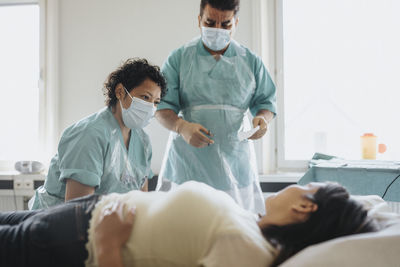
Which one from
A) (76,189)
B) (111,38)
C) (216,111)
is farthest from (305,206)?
(111,38)

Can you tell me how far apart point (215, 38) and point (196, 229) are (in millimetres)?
1018

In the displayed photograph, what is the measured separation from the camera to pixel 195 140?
58.6 inches

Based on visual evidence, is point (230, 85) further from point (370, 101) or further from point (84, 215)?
point (370, 101)

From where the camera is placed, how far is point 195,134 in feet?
4.83

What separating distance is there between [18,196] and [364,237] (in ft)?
8.35

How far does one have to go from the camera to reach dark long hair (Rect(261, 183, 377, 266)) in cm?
94

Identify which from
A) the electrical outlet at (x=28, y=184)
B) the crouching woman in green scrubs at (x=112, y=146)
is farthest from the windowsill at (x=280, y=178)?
the electrical outlet at (x=28, y=184)

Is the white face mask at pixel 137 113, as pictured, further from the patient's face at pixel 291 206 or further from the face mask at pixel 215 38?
the patient's face at pixel 291 206

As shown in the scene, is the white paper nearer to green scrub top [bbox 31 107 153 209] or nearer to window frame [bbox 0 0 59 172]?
green scrub top [bbox 31 107 153 209]

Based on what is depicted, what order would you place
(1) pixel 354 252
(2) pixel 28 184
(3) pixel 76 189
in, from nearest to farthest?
1. (1) pixel 354 252
2. (3) pixel 76 189
3. (2) pixel 28 184

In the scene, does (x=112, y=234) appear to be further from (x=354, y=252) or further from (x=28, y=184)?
(x=28, y=184)

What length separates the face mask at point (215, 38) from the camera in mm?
1591

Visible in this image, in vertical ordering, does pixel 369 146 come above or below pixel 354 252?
above

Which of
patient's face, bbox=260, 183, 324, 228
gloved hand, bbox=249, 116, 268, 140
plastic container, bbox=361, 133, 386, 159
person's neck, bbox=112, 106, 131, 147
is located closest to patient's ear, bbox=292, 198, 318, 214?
patient's face, bbox=260, 183, 324, 228
